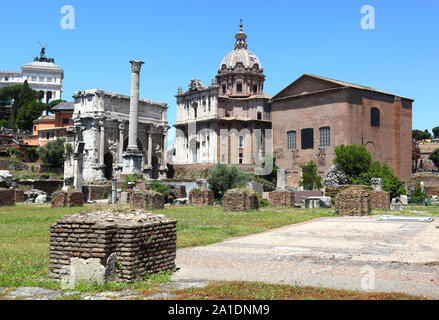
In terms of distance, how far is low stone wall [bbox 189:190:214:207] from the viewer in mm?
28547

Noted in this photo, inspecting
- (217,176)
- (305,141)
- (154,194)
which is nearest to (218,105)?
(305,141)

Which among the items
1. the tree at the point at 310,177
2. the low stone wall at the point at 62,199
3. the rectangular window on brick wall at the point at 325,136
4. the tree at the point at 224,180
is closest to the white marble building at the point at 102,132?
the tree at the point at 224,180

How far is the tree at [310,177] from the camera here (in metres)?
49.4

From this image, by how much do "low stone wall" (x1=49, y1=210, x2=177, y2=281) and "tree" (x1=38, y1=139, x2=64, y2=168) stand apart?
5018 cm

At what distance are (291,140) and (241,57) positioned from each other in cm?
1920

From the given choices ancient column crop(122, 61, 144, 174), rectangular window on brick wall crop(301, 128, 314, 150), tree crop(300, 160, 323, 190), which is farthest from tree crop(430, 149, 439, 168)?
ancient column crop(122, 61, 144, 174)

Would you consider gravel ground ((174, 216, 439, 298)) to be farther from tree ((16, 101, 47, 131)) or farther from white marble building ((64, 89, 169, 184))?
tree ((16, 101, 47, 131))

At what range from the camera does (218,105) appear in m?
62.2

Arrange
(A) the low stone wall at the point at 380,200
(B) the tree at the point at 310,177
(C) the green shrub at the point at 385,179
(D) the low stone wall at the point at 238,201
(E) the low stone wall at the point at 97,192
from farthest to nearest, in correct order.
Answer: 1. (B) the tree at the point at 310,177
2. (C) the green shrub at the point at 385,179
3. (E) the low stone wall at the point at 97,192
4. (A) the low stone wall at the point at 380,200
5. (D) the low stone wall at the point at 238,201

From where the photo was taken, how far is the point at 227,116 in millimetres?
63312

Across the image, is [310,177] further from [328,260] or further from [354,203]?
[328,260]

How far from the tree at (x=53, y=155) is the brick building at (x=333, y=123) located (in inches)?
1004

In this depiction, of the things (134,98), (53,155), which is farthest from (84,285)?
(53,155)

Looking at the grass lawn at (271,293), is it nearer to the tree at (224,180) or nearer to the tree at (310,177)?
the tree at (224,180)
